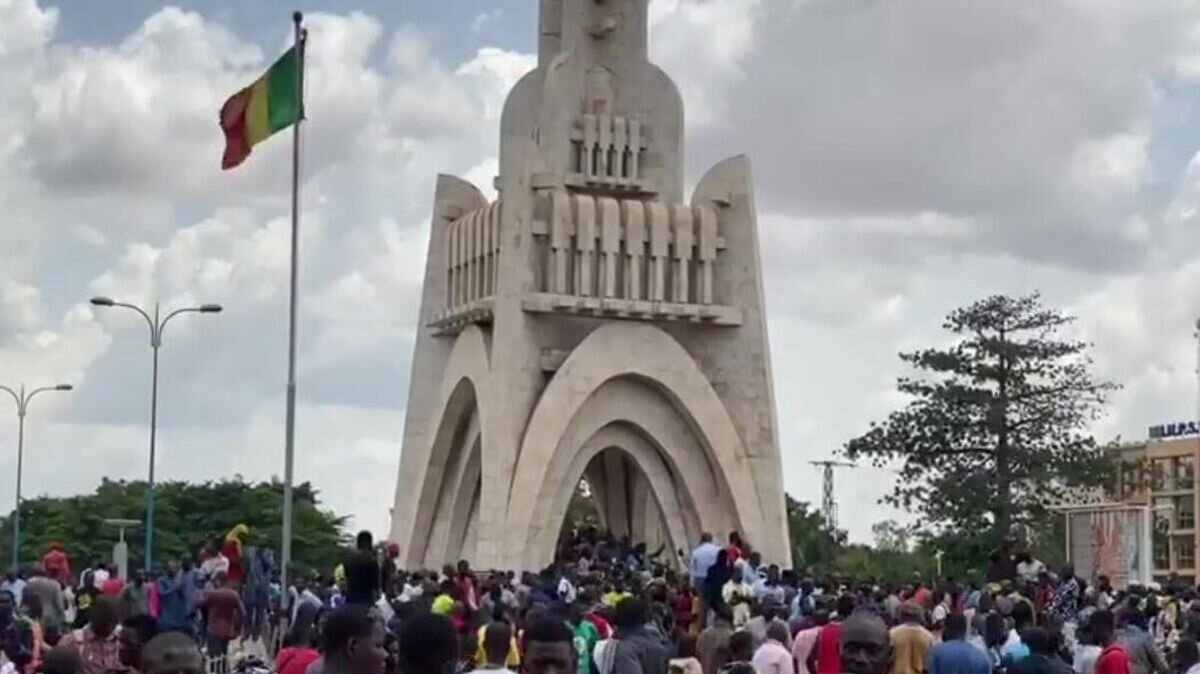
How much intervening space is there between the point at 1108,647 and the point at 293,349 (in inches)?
484

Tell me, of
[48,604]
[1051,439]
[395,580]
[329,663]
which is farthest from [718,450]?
[329,663]

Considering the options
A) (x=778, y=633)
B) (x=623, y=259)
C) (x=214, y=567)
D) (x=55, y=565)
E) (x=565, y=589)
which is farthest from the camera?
(x=623, y=259)

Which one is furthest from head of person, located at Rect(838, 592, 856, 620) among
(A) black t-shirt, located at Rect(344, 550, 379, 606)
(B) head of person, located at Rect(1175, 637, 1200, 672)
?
(A) black t-shirt, located at Rect(344, 550, 379, 606)

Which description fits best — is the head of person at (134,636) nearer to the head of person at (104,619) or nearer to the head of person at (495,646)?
the head of person at (104,619)

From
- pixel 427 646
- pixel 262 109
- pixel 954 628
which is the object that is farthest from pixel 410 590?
pixel 427 646

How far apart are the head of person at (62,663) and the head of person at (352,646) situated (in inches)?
60.9

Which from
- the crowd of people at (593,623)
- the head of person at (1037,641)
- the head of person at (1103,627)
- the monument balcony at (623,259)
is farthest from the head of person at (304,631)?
the monument balcony at (623,259)

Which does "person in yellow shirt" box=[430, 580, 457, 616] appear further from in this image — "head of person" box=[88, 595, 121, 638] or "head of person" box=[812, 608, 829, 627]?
"head of person" box=[88, 595, 121, 638]

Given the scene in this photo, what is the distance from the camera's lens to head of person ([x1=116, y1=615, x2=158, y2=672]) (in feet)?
33.8

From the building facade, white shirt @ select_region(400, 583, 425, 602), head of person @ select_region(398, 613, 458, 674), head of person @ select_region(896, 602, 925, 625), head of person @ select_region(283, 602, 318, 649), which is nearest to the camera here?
head of person @ select_region(398, 613, 458, 674)

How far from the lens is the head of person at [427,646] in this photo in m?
7.18

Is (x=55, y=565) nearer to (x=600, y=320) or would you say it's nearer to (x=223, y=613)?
(x=223, y=613)

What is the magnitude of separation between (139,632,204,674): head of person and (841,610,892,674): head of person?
2175 millimetres

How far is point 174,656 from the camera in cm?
724
